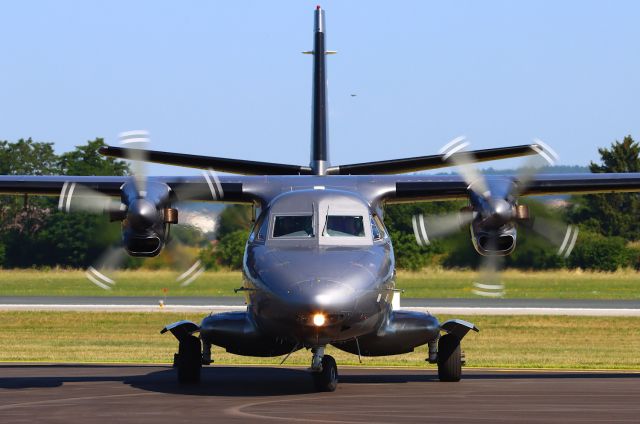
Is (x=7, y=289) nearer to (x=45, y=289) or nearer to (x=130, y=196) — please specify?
(x=45, y=289)

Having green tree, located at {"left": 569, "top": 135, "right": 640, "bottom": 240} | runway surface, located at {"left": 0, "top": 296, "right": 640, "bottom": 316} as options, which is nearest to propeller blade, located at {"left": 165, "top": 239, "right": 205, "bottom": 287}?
runway surface, located at {"left": 0, "top": 296, "right": 640, "bottom": 316}

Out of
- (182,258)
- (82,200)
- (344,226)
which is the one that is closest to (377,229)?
(344,226)

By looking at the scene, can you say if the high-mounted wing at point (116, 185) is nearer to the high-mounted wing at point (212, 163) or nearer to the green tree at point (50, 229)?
the high-mounted wing at point (212, 163)

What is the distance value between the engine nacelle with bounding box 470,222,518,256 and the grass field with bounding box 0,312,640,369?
6.16 metres

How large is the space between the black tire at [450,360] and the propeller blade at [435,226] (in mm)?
1605

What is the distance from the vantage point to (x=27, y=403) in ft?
49.9

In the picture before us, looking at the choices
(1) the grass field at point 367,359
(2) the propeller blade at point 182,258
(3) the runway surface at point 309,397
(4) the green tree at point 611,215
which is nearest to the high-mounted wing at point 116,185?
(2) the propeller blade at point 182,258

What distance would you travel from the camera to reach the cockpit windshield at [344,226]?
55.3ft

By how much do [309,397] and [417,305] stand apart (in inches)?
1187

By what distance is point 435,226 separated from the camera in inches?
759

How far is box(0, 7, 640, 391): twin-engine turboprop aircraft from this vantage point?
51.0 feet

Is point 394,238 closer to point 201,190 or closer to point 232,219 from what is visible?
point 232,219

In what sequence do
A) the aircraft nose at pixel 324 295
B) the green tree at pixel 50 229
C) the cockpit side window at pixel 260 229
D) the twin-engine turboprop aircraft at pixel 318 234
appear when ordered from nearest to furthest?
the aircraft nose at pixel 324 295 < the twin-engine turboprop aircraft at pixel 318 234 < the cockpit side window at pixel 260 229 < the green tree at pixel 50 229

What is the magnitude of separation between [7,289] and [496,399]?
167 feet
